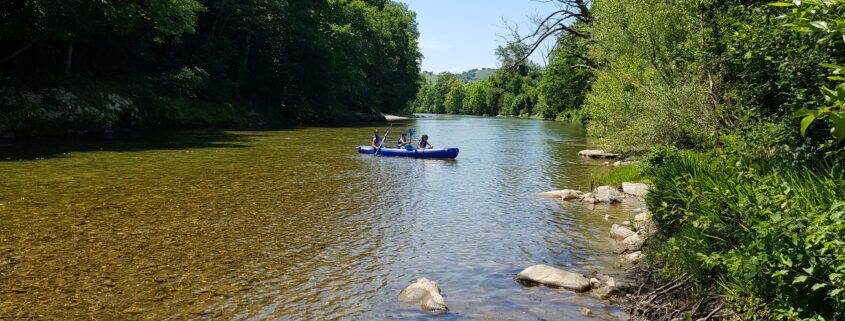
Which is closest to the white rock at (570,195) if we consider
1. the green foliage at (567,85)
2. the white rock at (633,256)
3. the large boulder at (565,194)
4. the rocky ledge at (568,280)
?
the large boulder at (565,194)

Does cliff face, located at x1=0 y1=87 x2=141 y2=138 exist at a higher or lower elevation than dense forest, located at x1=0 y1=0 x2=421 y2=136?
lower

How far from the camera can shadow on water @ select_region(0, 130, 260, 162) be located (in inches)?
853

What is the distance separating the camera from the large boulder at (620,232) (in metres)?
Result: 10.4

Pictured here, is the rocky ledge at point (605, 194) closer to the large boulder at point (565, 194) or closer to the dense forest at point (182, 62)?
the large boulder at point (565, 194)

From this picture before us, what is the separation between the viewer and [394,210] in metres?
13.2

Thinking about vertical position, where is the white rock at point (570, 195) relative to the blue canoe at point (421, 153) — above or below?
below

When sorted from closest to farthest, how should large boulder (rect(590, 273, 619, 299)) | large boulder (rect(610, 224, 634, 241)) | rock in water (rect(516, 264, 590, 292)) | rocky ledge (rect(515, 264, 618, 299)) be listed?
1. large boulder (rect(590, 273, 619, 299))
2. rocky ledge (rect(515, 264, 618, 299))
3. rock in water (rect(516, 264, 590, 292))
4. large boulder (rect(610, 224, 634, 241))

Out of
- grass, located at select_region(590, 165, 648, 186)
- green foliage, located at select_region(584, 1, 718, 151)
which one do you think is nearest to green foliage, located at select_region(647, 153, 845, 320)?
green foliage, located at select_region(584, 1, 718, 151)

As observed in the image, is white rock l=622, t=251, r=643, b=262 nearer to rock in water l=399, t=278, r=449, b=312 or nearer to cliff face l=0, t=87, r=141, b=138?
rock in water l=399, t=278, r=449, b=312

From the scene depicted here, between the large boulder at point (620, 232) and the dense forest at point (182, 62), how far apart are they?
2799 cm

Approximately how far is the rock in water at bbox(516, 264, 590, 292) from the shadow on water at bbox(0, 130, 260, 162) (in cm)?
1963

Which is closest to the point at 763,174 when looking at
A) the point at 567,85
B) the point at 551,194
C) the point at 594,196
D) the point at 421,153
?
the point at 594,196

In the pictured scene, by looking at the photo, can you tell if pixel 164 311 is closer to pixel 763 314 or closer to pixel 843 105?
pixel 763 314

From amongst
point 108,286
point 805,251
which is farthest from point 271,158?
point 805,251
